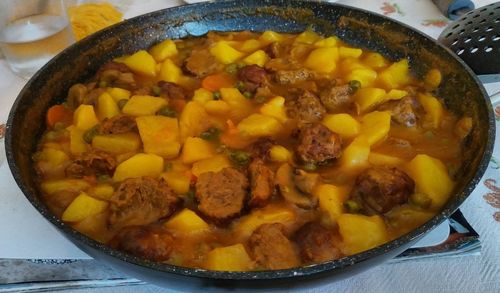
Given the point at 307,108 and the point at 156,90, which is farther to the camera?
the point at 156,90

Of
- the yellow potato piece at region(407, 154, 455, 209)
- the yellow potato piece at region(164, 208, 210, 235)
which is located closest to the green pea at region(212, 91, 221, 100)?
the yellow potato piece at region(164, 208, 210, 235)

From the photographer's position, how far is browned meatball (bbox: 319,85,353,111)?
7.16ft

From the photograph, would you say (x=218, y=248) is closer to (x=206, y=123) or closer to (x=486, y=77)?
(x=206, y=123)

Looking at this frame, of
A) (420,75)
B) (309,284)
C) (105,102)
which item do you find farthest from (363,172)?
(105,102)

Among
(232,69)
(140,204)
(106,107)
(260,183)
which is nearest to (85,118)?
(106,107)

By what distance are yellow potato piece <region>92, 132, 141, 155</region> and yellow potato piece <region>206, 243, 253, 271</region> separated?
59 cm

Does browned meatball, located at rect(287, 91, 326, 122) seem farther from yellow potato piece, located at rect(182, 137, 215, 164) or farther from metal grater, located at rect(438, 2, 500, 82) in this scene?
metal grater, located at rect(438, 2, 500, 82)

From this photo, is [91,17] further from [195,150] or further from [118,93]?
[195,150]

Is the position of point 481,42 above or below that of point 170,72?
above

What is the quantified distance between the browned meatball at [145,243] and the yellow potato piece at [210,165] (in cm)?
31

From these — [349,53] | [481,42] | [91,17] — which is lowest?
[91,17]

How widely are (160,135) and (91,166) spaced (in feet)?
0.88

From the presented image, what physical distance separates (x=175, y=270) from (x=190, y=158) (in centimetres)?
67

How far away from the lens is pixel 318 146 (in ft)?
6.08
